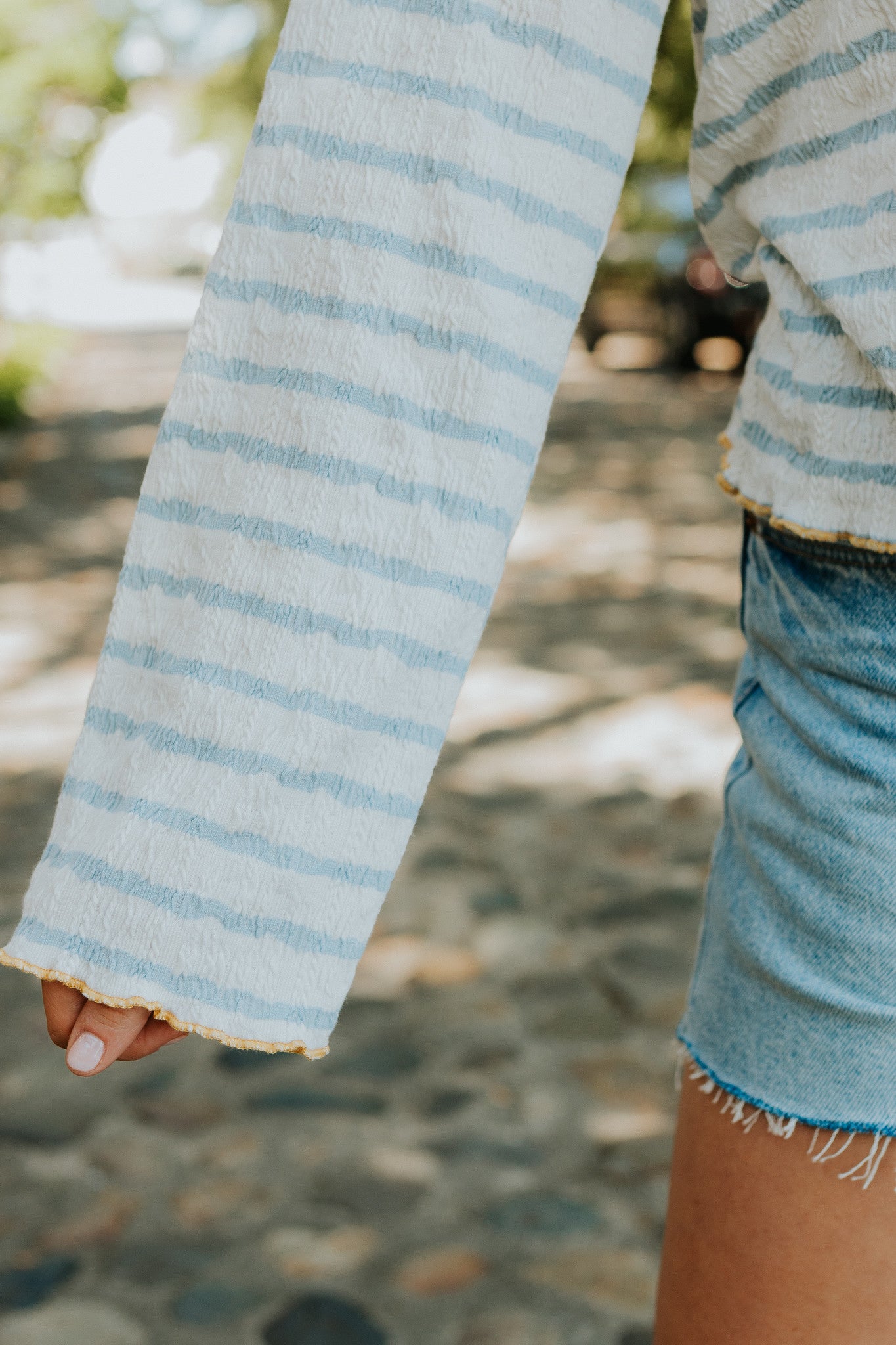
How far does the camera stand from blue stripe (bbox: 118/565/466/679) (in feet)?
2.82

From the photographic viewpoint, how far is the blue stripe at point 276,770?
0.86 meters

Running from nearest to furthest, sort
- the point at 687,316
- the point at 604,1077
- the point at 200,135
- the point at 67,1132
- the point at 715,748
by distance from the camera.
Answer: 1. the point at 67,1132
2. the point at 604,1077
3. the point at 715,748
4. the point at 687,316
5. the point at 200,135

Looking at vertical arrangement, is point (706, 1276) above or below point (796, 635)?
below

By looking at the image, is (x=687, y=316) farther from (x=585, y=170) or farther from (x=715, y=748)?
(x=585, y=170)

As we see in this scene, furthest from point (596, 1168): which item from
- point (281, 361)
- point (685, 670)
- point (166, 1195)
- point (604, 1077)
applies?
point (685, 670)

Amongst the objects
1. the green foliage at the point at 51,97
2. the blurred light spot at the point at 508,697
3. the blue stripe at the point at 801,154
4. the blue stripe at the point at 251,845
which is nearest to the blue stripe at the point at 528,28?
the blue stripe at the point at 801,154

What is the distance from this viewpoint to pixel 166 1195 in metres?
2.38

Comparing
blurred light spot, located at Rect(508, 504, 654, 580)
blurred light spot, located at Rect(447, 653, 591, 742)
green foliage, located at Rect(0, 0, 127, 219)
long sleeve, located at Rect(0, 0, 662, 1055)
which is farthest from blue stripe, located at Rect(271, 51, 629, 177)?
green foliage, located at Rect(0, 0, 127, 219)

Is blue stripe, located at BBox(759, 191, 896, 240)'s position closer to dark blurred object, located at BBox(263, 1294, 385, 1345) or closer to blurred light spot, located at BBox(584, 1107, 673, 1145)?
dark blurred object, located at BBox(263, 1294, 385, 1345)

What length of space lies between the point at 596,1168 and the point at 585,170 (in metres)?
1.97

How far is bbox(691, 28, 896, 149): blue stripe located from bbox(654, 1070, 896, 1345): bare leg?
67 centimetres

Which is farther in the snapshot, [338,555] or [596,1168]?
[596,1168]

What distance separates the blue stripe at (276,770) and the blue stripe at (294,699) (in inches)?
1.3

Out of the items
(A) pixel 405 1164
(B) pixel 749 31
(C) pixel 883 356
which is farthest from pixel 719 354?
(C) pixel 883 356
